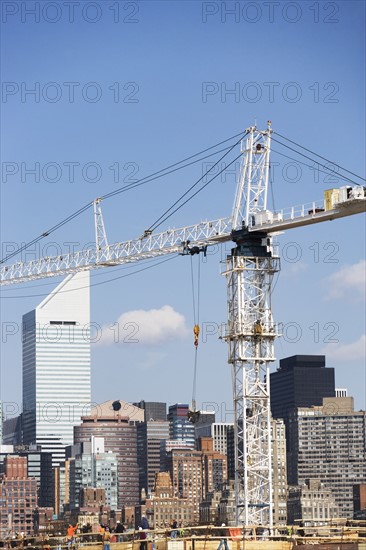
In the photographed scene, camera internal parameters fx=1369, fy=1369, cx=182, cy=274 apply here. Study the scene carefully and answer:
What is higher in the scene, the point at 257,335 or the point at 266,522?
the point at 257,335

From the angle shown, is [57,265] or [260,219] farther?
[57,265]

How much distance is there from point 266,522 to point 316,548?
2007 inches

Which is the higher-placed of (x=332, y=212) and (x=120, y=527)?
→ (x=332, y=212)

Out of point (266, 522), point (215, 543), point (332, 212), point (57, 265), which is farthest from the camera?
point (57, 265)

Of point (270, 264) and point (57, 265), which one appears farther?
point (57, 265)

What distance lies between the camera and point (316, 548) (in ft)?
228

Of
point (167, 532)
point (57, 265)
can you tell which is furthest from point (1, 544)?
point (57, 265)

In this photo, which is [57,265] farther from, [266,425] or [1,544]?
[1,544]

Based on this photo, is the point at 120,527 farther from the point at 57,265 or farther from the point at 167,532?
the point at 57,265

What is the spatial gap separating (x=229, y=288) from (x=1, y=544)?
31.3 meters

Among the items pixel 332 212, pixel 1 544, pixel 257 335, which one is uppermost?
pixel 332 212

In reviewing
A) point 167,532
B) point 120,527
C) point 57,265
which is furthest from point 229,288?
point 57,265

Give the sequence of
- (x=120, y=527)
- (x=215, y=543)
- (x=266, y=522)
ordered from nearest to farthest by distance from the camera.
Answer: (x=215, y=543) → (x=120, y=527) → (x=266, y=522)

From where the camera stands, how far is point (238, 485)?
11925 cm
